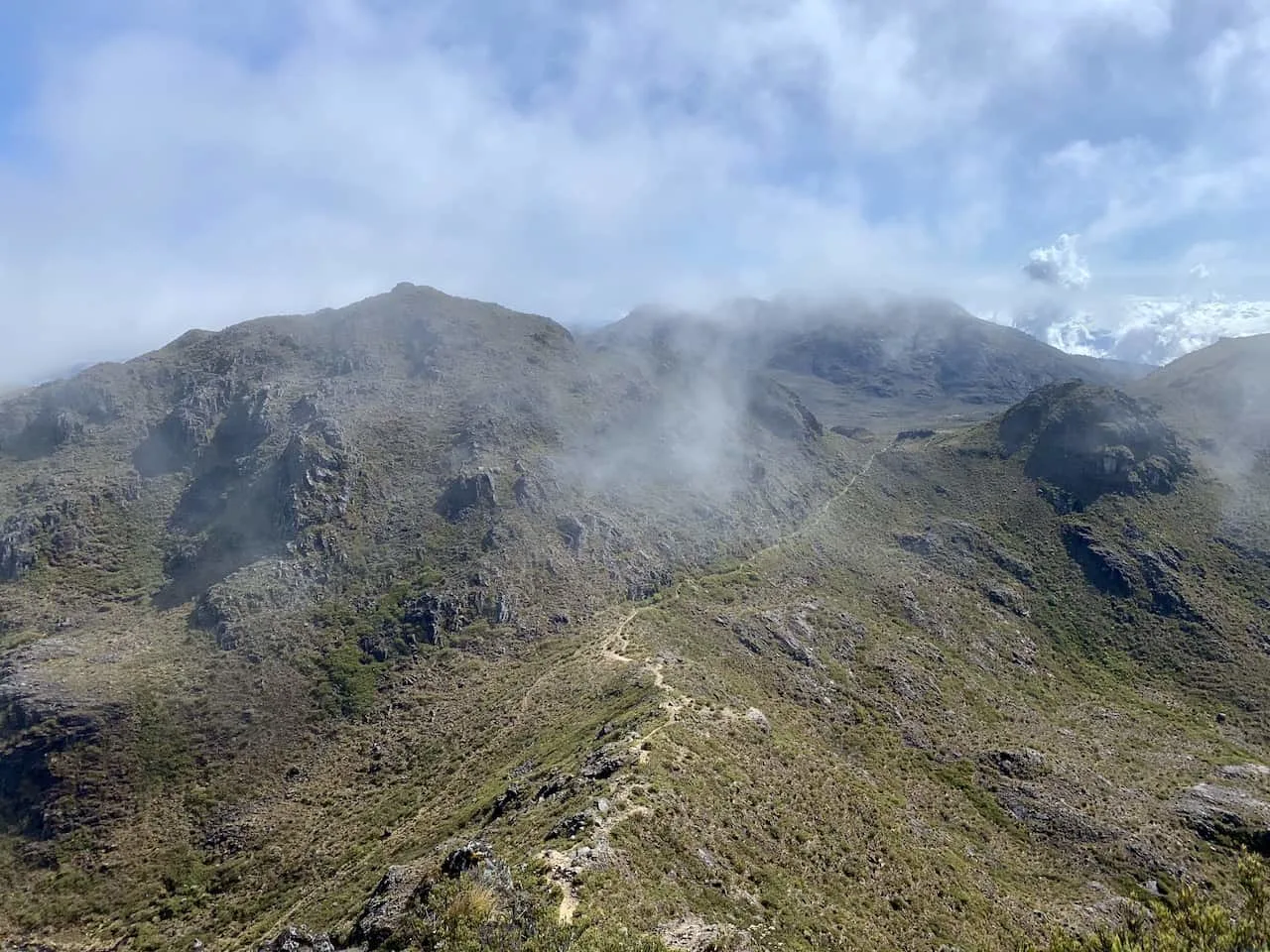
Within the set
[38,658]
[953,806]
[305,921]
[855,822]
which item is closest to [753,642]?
[953,806]

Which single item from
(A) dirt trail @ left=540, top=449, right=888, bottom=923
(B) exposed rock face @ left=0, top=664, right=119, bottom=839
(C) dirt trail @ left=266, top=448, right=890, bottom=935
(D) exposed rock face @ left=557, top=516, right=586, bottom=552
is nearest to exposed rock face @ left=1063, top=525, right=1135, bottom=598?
(A) dirt trail @ left=540, top=449, right=888, bottom=923

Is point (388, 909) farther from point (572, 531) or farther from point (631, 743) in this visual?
point (572, 531)

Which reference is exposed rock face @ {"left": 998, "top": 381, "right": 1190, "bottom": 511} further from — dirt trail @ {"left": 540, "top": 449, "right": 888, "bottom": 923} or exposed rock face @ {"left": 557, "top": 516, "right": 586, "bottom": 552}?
exposed rock face @ {"left": 557, "top": 516, "right": 586, "bottom": 552}

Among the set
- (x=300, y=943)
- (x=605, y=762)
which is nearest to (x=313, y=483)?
(x=605, y=762)

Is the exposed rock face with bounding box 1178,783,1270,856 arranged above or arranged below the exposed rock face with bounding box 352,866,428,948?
below

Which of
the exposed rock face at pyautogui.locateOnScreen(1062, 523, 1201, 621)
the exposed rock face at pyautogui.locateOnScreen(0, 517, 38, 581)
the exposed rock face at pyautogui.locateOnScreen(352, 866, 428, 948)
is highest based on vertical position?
the exposed rock face at pyautogui.locateOnScreen(0, 517, 38, 581)

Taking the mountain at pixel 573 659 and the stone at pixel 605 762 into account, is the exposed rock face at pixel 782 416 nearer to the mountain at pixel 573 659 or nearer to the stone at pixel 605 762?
the mountain at pixel 573 659

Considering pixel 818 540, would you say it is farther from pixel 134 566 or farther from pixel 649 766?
pixel 134 566
